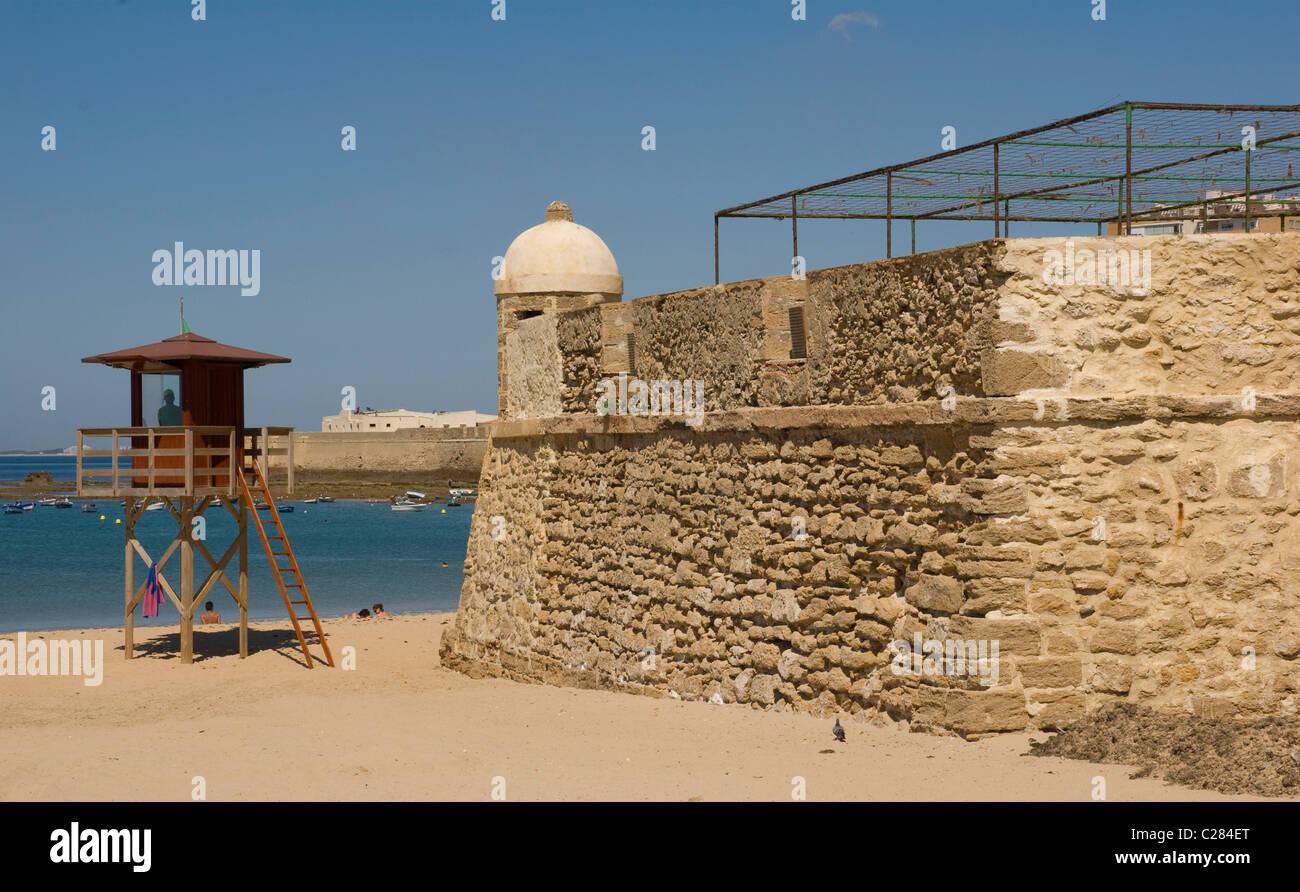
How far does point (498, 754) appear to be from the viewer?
9.00 meters

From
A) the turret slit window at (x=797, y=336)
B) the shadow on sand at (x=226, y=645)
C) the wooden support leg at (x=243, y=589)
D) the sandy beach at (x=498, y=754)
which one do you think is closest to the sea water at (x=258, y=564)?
the shadow on sand at (x=226, y=645)

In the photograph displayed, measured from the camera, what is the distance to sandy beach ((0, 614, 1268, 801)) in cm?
768

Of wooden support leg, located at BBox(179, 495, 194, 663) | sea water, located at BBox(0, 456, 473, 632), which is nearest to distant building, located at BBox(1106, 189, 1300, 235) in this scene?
wooden support leg, located at BBox(179, 495, 194, 663)

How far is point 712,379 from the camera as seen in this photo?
11719 millimetres

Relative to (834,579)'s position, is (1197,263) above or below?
above

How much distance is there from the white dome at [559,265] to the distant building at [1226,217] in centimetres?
536

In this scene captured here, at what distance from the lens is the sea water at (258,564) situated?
3418cm

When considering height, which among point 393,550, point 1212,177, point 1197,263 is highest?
point 1212,177

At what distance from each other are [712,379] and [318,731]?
4.42 meters

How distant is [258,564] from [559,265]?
3705 cm

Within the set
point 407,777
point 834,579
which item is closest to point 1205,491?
point 834,579

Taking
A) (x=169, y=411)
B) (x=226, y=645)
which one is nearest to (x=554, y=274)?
(x=169, y=411)

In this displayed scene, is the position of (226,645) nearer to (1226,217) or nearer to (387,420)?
(1226,217)
